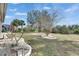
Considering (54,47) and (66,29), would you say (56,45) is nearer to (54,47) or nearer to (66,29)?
(54,47)

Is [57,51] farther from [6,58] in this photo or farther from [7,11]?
[7,11]

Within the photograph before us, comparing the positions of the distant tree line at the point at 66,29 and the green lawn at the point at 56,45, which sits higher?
the distant tree line at the point at 66,29

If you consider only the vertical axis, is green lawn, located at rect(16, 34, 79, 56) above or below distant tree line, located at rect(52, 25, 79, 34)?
below

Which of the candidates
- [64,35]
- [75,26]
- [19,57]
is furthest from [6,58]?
[75,26]

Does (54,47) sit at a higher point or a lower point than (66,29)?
lower

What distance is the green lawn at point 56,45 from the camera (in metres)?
1.10

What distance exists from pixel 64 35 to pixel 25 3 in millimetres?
412

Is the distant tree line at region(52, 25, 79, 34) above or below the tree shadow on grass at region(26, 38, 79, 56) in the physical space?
above

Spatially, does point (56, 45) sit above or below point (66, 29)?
below

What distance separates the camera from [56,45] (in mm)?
1111

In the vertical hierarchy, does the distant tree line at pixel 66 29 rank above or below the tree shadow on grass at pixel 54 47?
above

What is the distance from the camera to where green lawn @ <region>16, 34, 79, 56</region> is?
3.61 feet

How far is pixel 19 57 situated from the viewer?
1.10 meters

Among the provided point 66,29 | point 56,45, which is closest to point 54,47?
point 56,45
